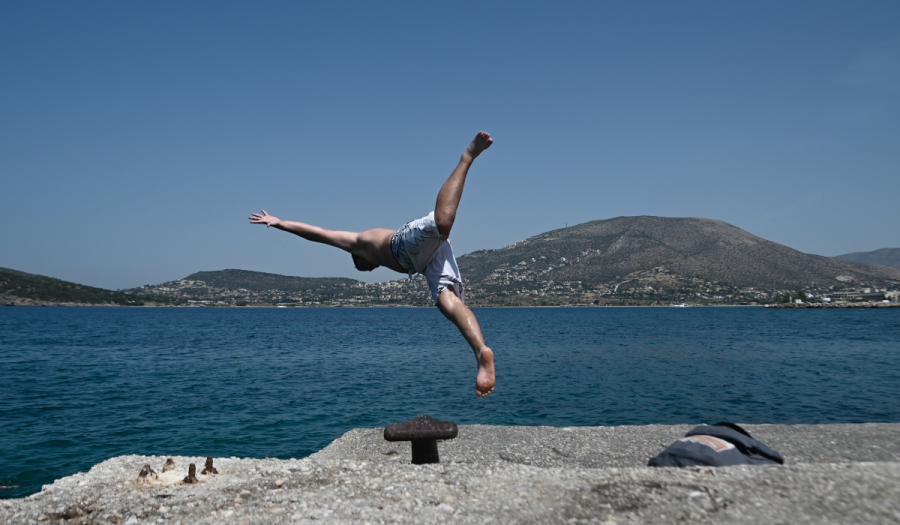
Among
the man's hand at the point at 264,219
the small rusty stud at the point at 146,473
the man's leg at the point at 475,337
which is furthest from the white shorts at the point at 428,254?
the small rusty stud at the point at 146,473

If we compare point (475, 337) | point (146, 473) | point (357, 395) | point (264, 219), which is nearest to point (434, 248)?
point (475, 337)

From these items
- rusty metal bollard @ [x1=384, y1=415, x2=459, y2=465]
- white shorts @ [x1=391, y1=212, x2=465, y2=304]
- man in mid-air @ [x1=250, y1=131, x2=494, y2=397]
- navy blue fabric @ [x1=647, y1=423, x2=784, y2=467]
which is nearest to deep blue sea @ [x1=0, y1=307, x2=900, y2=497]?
rusty metal bollard @ [x1=384, y1=415, x2=459, y2=465]

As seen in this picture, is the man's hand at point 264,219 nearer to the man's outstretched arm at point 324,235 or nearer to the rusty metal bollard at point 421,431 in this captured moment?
the man's outstretched arm at point 324,235

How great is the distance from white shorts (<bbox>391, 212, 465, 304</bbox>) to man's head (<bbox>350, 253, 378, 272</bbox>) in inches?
20.1

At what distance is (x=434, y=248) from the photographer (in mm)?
6582

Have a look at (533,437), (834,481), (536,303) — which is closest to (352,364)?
(533,437)

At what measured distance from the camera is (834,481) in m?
5.70

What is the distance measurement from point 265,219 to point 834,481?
6.64 m

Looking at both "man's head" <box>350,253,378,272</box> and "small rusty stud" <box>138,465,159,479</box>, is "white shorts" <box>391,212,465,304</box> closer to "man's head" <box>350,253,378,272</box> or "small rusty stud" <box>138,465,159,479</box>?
"man's head" <box>350,253,378,272</box>

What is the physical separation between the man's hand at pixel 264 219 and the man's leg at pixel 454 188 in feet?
7.02

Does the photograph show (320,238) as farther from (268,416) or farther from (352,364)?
(352,364)

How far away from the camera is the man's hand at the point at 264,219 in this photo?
722 centimetres

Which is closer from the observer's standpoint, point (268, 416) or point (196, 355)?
point (268, 416)

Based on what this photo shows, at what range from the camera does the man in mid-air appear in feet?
21.0
